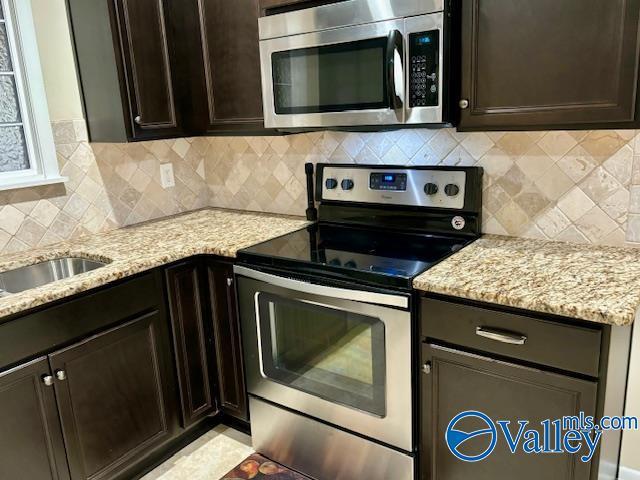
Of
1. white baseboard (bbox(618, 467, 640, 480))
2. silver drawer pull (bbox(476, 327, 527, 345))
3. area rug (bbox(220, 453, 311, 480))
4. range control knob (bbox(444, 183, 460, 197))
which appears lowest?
area rug (bbox(220, 453, 311, 480))

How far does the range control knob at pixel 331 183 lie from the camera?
7.58 ft

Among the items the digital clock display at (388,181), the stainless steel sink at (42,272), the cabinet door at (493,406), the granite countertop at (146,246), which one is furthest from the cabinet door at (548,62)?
the stainless steel sink at (42,272)

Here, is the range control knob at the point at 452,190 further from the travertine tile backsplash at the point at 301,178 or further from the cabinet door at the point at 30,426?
the cabinet door at the point at 30,426

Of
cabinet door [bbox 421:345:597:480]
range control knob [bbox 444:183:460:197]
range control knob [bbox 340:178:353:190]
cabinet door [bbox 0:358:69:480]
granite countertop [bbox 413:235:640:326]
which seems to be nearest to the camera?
granite countertop [bbox 413:235:640:326]

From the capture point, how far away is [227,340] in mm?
2205

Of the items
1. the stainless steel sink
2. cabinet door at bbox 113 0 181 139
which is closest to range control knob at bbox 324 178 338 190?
cabinet door at bbox 113 0 181 139

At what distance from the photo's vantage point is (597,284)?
1449 millimetres

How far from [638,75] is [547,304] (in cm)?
69

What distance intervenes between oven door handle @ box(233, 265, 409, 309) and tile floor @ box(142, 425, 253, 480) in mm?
818

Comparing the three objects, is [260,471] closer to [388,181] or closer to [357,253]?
[357,253]

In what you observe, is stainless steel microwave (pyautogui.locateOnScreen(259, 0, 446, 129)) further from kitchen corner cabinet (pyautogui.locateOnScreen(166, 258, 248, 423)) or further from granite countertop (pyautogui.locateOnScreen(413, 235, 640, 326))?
kitchen corner cabinet (pyautogui.locateOnScreen(166, 258, 248, 423))

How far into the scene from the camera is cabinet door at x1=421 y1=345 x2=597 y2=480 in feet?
4.70

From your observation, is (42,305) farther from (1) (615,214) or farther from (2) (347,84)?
(1) (615,214)

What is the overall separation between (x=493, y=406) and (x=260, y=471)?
1.05 metres
